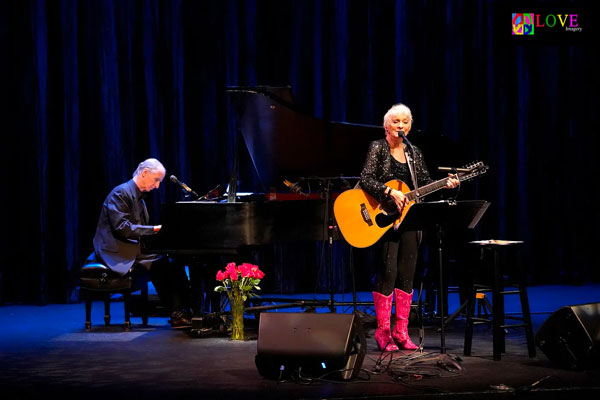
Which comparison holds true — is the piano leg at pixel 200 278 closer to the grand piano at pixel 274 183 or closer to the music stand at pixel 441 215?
the grand piano at pixel 274 183

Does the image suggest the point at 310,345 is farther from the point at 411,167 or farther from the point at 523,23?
the point at 523,23

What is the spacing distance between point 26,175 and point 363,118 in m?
3.53

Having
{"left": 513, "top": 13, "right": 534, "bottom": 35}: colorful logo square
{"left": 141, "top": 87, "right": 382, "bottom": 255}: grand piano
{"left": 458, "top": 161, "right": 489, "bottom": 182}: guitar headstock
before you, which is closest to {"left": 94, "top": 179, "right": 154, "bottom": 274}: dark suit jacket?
{"left": 141, "top": 87, "right": 382, "bottom": 255}: grand piano

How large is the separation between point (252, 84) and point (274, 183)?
78.1 inches

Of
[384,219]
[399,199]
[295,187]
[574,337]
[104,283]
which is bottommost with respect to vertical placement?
[574,337]

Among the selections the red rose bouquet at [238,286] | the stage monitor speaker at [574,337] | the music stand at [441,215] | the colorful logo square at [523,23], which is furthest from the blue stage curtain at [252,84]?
the stage monitor speaker at [574,337]

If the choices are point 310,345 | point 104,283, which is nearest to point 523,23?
point 104,283

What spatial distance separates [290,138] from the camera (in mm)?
5906

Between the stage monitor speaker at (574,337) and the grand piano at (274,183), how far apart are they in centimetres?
192

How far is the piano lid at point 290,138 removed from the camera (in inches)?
221

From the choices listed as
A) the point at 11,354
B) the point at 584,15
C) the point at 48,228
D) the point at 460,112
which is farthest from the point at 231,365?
the point at 584,15

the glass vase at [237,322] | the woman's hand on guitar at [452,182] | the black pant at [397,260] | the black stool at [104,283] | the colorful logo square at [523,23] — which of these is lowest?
the glass vase at [237,322]

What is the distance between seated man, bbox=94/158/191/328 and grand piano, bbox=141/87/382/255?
44cm

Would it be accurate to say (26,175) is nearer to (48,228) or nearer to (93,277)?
(48,228)
